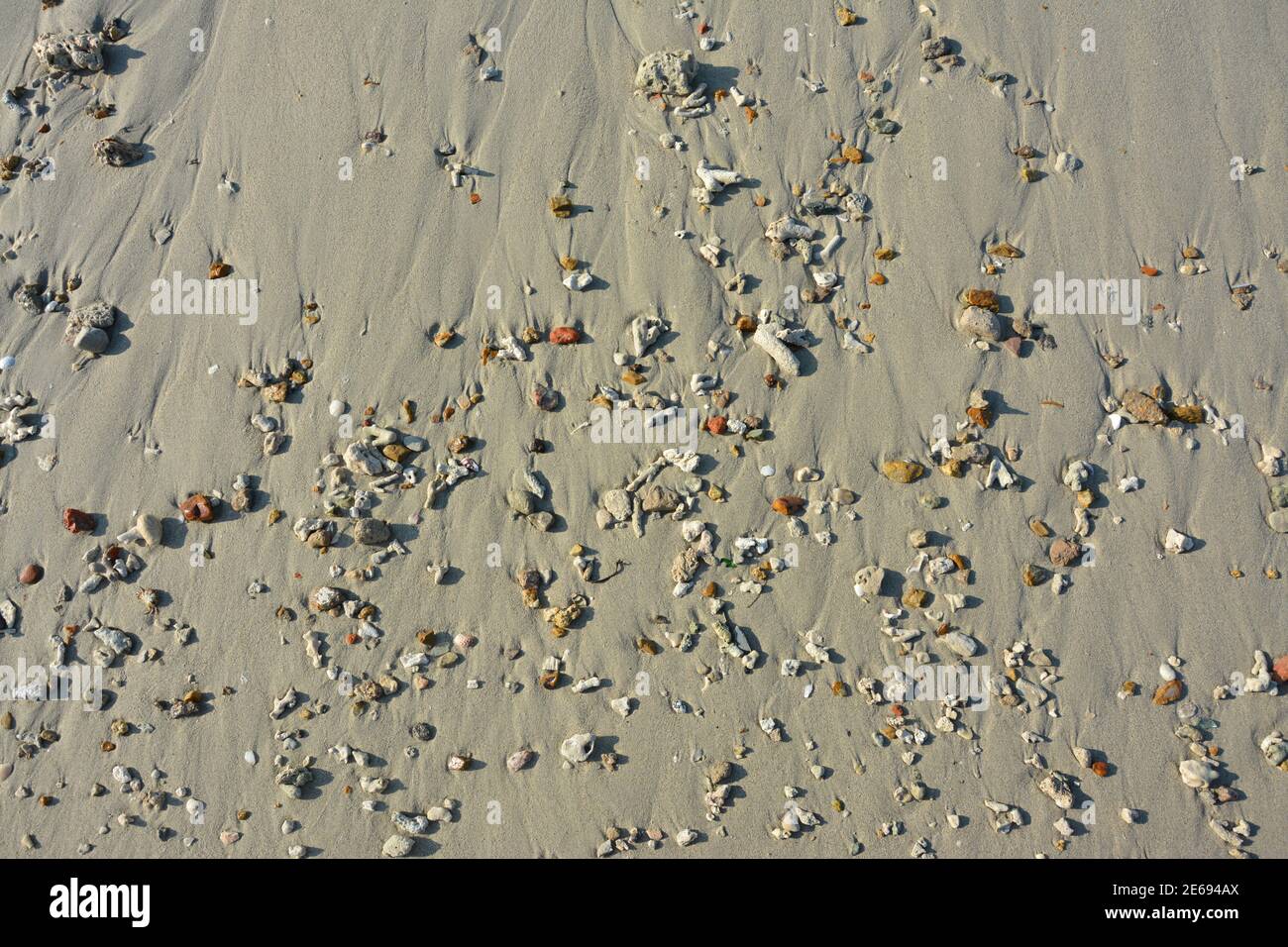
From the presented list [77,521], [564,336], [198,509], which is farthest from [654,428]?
[77,521]

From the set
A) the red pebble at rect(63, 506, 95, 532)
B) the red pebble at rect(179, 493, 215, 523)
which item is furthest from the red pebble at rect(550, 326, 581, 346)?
the red pebble at rect(63, 506, 95, 532)

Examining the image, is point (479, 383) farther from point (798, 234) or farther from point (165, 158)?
point (165, 158)

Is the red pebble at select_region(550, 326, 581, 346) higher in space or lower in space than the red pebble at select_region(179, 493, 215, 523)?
higher

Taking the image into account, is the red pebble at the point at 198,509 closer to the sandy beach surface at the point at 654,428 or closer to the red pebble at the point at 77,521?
the sandy beach surface at the point at 654,428

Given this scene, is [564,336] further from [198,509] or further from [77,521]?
[77,521]

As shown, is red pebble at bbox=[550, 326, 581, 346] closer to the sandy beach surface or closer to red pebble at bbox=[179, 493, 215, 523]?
the sandy beach surface
